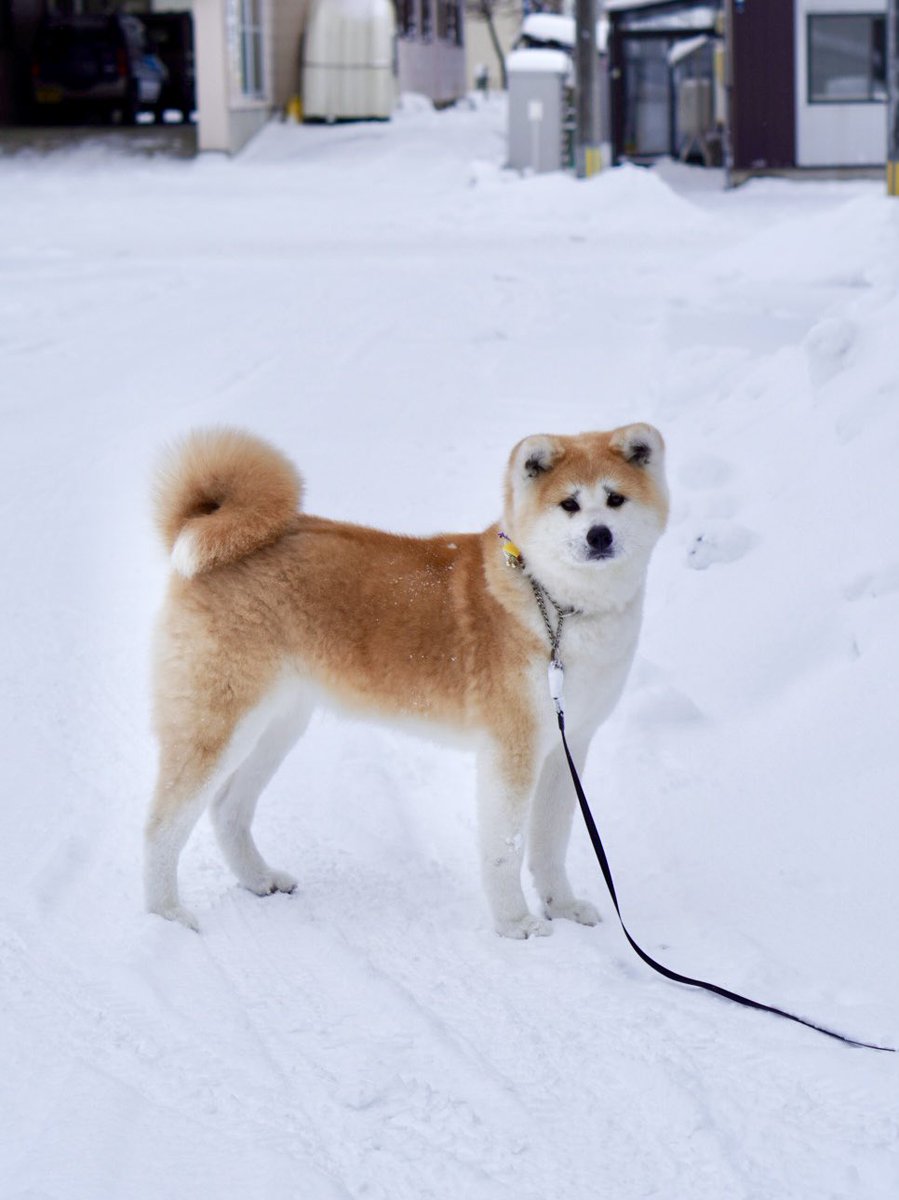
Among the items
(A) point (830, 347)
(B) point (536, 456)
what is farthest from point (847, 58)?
(B) point (536, 456)

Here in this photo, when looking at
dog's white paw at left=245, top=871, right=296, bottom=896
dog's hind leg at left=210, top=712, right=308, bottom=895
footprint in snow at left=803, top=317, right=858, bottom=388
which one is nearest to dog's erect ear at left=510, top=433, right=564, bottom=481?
dog's hind leg at left=210, top=712, right=308, bottom=895

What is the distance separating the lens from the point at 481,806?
12.5 feet

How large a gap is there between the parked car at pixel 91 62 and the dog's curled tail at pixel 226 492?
25.1 m

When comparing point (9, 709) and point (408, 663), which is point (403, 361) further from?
point (408, 663)

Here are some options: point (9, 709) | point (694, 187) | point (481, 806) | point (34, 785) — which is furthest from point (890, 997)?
point (694, 187)

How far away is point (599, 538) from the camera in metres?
3.59

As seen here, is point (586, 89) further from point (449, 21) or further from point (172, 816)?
point (449, 21)

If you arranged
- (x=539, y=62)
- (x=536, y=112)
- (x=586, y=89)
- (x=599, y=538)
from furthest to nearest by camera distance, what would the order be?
(x=536, y=112), (x=539, y=62), (x=586, y=89), (x=599, y=538)

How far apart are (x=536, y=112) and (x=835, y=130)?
4.97 metres

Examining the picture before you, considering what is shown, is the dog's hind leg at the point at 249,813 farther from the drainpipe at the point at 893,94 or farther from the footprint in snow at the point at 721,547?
the drainpipe at the point at 893,94

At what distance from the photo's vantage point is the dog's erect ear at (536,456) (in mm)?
3707

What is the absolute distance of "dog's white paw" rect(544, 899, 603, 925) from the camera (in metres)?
3.98

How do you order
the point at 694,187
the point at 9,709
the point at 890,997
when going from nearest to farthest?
the point at 890,997 < the point at 9,709 < the point at 694,187

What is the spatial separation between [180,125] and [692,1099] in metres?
26.7
